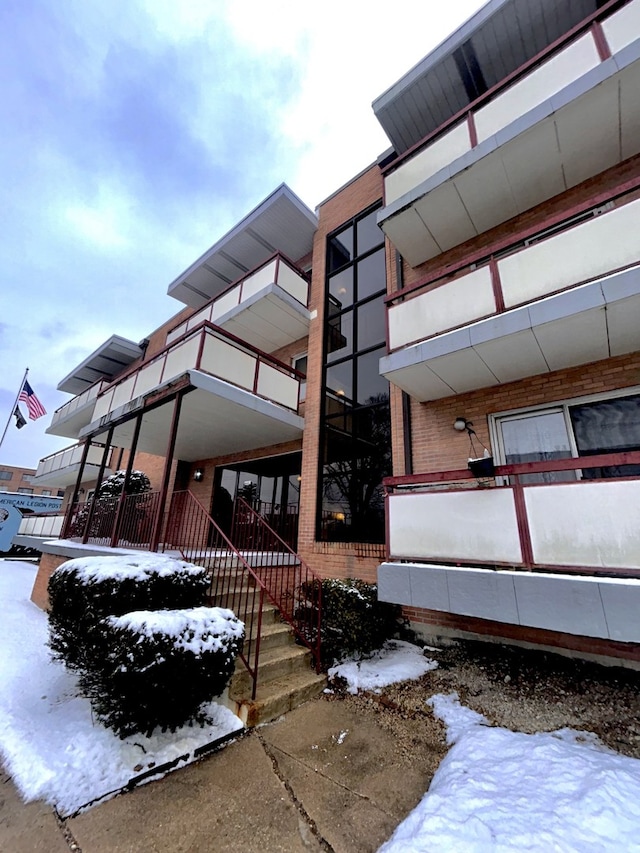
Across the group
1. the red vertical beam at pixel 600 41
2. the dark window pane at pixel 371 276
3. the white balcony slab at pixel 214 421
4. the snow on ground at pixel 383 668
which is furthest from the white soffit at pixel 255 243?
the snow on ground at pixel 383 668

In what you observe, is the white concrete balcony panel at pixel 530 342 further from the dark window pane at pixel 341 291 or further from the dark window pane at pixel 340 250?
the dark window pane at pixel 340 250

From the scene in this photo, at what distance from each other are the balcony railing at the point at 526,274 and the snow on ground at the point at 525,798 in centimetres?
519

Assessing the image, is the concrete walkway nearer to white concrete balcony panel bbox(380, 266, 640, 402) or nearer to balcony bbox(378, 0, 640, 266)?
white concrete balcony panel bbox(380, 266, 640, 402)

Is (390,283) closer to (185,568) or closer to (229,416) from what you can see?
(229,416)

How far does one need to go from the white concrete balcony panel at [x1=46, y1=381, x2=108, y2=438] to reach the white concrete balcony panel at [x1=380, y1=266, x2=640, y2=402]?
41.9 ft

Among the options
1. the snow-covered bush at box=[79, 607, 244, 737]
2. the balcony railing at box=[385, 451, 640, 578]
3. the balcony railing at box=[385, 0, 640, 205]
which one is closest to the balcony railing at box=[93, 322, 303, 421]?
the balcony railing at box=[385, 0, 640, 205]

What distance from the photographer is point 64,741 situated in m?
3.41

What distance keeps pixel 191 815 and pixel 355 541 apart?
5104 millimetres

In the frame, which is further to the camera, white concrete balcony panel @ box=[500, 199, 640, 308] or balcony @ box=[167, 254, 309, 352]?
balcony @ box=[167, 254, 309, 352]

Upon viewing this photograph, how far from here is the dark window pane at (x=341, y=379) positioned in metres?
8.97

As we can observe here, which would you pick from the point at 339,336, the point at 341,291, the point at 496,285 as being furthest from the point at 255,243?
the point at 496,285

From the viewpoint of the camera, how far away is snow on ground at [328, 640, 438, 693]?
4695 mm

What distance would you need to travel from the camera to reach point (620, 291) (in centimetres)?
443

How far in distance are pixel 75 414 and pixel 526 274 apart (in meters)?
17.0
